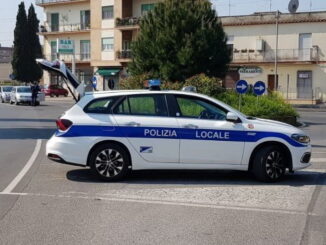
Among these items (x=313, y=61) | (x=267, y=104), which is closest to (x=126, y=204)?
(x=267, y=104)

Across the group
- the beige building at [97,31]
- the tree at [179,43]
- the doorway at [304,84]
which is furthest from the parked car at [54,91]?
the tree at [179,43]

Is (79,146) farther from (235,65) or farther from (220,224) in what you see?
(235,65)

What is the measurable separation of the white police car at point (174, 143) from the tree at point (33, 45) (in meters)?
66.2

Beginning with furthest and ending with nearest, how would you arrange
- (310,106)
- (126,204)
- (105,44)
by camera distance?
1. (105,44)
2. (310,106)
3. (126,204)

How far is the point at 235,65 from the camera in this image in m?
55.6

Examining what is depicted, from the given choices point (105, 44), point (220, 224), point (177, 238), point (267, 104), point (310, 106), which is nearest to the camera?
point (177, 238)

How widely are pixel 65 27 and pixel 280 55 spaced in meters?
27.7

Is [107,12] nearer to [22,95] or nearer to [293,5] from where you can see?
[293,5]

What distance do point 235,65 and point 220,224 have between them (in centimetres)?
4949

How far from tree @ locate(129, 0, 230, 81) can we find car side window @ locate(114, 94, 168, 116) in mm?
19884

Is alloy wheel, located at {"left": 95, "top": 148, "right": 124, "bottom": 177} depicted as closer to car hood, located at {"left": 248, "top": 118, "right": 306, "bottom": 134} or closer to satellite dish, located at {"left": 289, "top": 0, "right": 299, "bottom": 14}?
car hood, located at {"left": 248, "top": 118, "right": 306, "bottom": 134}

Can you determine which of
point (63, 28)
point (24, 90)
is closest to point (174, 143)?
point (24, 90)

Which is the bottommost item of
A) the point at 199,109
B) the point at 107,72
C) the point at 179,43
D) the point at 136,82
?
the point at 199,109

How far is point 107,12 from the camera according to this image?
208ft
